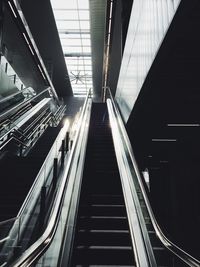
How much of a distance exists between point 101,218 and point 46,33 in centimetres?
1030

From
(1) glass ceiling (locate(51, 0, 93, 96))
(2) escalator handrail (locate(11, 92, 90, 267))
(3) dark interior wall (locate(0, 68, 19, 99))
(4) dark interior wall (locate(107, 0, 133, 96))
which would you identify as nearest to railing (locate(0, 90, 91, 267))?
(2) escalator handrail (locate(11, 92, 90, 267))

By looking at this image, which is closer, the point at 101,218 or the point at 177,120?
the point at 101,218

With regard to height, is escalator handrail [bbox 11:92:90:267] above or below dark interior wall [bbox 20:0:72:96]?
below

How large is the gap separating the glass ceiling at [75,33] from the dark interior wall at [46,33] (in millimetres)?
435

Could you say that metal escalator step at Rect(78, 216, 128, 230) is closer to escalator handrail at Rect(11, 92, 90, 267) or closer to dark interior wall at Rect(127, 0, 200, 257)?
dark interior wall at Rect(127, 0, 200, 257)

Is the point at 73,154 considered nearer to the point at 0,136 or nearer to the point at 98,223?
the point at 98,223

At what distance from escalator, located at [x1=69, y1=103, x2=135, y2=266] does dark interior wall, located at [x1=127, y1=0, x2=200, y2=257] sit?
27.6 inches

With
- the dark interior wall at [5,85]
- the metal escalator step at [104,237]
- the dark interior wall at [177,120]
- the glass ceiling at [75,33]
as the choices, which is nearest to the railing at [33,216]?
the metal escalator step at [104,237]

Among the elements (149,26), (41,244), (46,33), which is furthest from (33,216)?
(46,33)

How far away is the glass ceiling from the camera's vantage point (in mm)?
11590

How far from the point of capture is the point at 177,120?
6.98m

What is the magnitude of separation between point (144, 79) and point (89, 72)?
1401 cm

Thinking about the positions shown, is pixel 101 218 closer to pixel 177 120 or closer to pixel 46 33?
pixel 177 120

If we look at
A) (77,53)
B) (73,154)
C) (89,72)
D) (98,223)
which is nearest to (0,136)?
(73,154)
